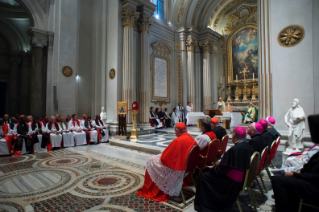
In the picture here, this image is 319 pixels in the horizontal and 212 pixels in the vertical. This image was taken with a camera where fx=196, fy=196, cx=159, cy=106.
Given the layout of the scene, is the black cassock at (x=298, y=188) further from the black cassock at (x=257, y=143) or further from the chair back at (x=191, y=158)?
the chair back at (x=191, y=158)

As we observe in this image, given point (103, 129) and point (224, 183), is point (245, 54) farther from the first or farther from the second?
point (224, 183)

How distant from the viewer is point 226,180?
2402mm

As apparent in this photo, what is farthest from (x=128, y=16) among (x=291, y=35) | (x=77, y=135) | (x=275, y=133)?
(x=275, y=133)

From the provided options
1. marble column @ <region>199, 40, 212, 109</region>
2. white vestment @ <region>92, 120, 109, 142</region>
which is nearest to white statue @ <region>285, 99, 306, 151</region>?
white vestment @ <region>92, 120, 109, 142</region>

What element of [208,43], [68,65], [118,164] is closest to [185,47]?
[208,43]

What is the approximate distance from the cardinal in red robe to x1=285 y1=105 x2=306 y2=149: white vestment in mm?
3860

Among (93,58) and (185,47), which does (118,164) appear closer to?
(93,58)

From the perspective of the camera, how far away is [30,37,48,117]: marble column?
939 cm

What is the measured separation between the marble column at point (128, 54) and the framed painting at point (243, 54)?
Answer: 8.54 m

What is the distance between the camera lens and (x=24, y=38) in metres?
14.0

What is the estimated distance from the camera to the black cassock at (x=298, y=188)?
199 cm

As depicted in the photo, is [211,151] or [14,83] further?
[14,83]

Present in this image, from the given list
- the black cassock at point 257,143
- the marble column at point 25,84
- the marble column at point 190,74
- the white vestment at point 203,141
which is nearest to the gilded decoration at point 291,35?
the black cassock at point 257,143

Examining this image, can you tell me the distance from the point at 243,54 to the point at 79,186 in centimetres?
Answer: 1413
